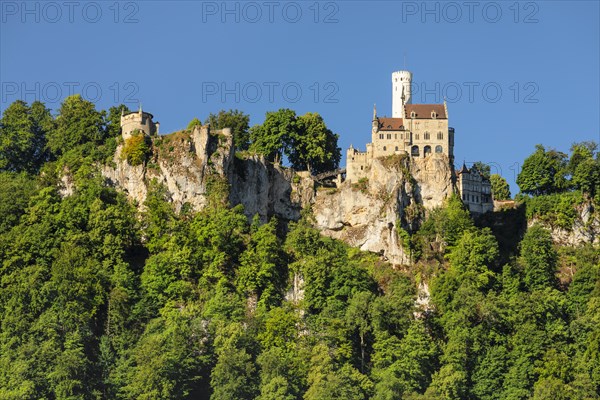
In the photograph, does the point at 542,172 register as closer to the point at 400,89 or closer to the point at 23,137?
the point at 400,89

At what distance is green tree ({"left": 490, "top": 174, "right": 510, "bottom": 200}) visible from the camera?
123 meters

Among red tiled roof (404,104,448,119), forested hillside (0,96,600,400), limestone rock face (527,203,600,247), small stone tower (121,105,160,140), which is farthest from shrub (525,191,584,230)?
small stone tower (121,105,160,140)

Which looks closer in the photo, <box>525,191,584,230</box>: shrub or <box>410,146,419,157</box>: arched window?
<box>410,146,419,157</box>: arched window

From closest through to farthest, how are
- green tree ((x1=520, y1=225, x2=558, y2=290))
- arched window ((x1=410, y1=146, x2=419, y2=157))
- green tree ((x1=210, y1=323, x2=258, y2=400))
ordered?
green tree ((x1=210, y1=323, x2=258, y2=400)) → green tree ((x1=520, y1=225, x2=558, y2=290)) → arched window ((x1=410, y1=146, x2=419, y2=157))

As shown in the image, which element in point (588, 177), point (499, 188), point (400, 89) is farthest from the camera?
A: point (499, 188)

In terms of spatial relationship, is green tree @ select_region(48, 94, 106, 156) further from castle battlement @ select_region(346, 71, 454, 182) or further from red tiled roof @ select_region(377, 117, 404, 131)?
red tiled roof @ select_region(377, 117, 404, 131)

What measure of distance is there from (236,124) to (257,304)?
22732 mm

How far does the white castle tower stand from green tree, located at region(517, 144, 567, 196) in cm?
1096

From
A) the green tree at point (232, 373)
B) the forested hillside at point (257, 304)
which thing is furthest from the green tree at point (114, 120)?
the green tree at point (232, 373)

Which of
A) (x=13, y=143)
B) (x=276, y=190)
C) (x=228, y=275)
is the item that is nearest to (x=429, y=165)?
(x=276, y=190)

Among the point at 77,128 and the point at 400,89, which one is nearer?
the point at 77,128

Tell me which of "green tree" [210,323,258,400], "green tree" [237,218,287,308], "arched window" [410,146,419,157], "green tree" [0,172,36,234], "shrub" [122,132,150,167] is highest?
"arched window" [410,146,419,157]

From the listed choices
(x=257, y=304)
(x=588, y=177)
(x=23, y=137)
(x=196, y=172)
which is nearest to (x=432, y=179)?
(x=588, y=177)

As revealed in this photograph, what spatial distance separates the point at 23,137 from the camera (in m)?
110
